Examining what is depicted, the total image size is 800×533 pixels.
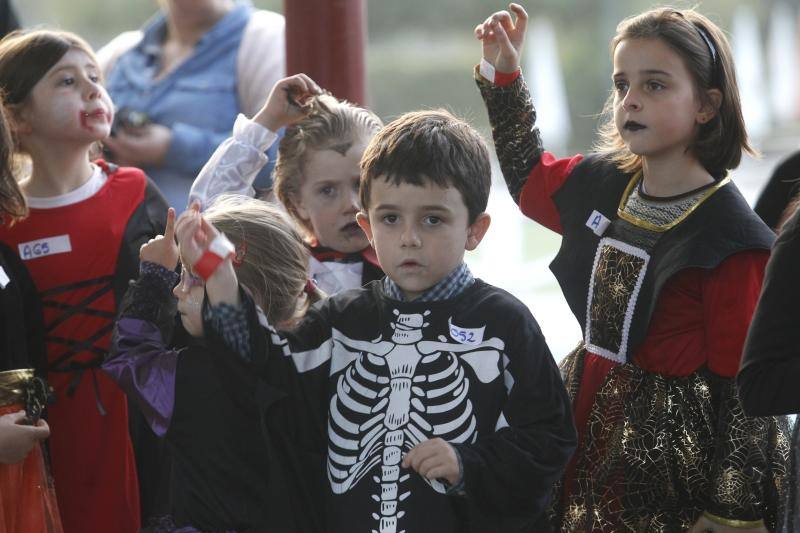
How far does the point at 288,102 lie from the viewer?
9.23ft

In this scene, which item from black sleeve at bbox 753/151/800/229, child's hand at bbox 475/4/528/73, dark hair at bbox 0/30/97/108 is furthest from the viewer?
black sleeve at bbox 753/151/800/229

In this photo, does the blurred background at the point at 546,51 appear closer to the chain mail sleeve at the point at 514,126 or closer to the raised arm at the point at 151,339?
the chain mail sleeve at the point at 514,126

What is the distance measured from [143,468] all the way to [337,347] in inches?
36.7

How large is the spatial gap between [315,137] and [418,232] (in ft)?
2.43

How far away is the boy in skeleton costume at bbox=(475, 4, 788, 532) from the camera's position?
2271mm

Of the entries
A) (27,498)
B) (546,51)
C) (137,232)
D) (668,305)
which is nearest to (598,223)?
(668,305)

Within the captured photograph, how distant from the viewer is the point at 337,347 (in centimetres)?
218

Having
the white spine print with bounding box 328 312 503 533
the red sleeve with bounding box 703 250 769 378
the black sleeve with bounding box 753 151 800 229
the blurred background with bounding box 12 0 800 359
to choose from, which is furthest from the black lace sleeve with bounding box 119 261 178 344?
the blurred background with bounding box 12 0 800 359

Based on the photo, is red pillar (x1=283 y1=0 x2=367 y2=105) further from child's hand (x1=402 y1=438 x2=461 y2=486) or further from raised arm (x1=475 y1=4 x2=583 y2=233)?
child's hand (x1=402 y1=438 x2=461 y2=486)

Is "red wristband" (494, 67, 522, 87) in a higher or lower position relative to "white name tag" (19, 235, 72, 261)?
higher

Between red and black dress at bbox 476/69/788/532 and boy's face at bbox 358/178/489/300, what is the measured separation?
434mm

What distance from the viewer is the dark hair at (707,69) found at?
239 centimetres

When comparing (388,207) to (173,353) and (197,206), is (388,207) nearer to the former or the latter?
(197,206)

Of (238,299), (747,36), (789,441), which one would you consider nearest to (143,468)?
(238,299)
